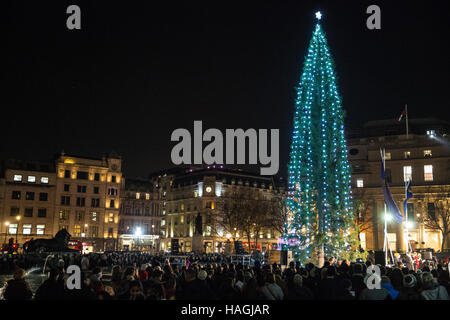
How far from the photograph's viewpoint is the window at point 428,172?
229ft

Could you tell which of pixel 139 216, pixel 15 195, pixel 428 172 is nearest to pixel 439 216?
pixel 428 172

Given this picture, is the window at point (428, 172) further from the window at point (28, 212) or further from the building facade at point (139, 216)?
the window at point (28, 212)

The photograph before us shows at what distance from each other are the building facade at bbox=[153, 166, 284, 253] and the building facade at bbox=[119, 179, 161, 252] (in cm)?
374

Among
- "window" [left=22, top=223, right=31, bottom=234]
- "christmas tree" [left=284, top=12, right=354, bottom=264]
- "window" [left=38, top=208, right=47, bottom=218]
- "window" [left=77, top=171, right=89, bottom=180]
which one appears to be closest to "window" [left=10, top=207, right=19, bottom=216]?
"window" [left=22, top=223, right=31, bottom=234]

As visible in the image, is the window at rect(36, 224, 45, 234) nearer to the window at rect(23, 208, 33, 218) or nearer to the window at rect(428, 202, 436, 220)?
the window at rect(23, 208, 33, 218)

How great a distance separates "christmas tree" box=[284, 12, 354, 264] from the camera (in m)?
30.8

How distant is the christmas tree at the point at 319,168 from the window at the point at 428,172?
144 feet

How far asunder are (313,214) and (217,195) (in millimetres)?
83827

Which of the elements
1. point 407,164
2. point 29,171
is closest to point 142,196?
point 29,171

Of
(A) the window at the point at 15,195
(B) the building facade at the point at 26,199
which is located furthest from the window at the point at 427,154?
(A) the window at the point at 15,195
